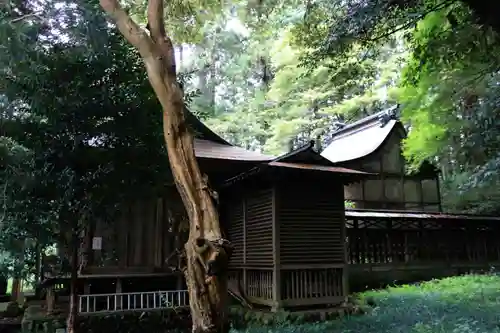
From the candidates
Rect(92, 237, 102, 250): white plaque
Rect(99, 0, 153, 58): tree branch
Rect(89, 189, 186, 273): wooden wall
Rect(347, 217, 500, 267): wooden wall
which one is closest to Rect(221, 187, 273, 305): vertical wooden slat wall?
Rect(89, 189, 186, 273): wooden wall

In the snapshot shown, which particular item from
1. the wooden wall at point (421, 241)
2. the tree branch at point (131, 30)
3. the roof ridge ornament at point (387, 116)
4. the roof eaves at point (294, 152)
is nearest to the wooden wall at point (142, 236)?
the roof eaves at point (294, 152)

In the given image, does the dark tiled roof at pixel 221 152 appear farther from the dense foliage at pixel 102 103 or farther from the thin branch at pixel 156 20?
the thin branch at pixel 156 20

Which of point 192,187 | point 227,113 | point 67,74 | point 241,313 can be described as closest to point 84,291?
point 241,313

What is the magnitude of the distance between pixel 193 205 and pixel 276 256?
19.6ft

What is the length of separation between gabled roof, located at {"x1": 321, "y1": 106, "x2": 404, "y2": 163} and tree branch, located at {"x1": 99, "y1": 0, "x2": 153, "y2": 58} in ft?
47.8

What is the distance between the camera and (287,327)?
27.6 ft

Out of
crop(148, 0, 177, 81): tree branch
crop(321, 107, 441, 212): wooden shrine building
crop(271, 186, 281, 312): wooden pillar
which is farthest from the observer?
crop(321, 107, 441, 212): wooden shrine building

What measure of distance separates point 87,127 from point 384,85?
19.5 metres

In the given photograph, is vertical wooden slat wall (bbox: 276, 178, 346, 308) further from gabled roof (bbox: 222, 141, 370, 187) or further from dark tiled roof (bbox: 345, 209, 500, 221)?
dark tiled roof (bbox: 345, 209, 500, 221)

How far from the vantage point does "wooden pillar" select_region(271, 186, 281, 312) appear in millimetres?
9508

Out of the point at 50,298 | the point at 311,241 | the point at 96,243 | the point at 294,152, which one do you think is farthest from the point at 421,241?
the point at 50,298

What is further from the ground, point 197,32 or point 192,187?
point 197,32

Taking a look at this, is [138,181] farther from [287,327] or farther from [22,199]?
[287,327]

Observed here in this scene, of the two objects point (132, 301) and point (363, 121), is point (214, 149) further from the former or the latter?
point (363, 121)
